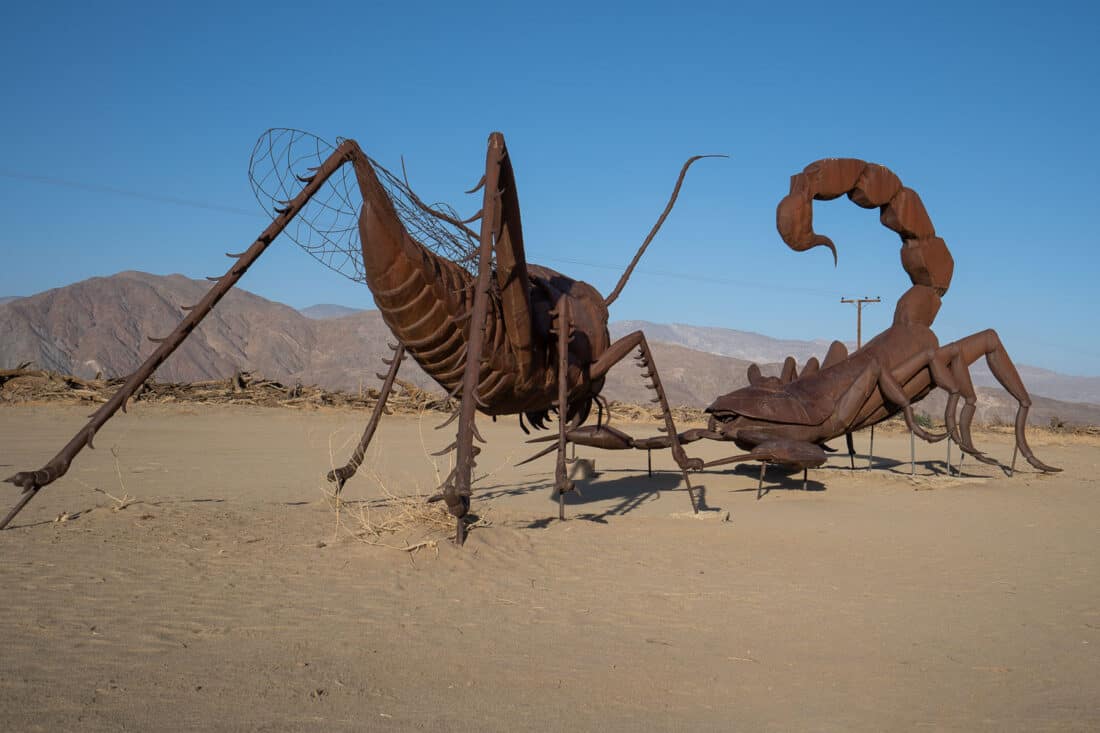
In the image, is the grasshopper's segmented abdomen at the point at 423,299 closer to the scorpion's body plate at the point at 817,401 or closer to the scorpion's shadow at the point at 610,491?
the scorpion's shadow at the point at 610,491

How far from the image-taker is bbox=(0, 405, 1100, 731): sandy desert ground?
325cm

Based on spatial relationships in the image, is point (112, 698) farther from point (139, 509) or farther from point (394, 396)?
point (394, 396)

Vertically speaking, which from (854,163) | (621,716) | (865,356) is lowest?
(621,716)

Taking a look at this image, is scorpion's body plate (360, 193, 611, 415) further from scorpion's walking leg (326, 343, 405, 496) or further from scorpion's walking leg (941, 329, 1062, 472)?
scorpion's walking leg (941, 329, 1062, 472)

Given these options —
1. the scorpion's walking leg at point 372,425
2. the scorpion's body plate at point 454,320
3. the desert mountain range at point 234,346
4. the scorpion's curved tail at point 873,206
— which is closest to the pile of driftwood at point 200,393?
the scorpion's curved tail at point 873,206

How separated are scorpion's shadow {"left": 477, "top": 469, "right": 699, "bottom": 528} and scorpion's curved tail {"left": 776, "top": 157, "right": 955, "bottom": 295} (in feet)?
11.6

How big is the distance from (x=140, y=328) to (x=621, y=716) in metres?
54.8

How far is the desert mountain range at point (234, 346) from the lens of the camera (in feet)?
153

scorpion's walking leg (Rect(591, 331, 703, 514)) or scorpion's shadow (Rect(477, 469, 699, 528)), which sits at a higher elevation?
scorpion's walking leg (Rect(591, 331, 703, 514))

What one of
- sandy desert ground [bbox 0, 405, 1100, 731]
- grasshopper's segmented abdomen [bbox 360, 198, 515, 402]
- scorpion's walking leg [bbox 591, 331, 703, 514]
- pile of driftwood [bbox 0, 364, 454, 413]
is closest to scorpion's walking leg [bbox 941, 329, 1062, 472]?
sandy desert ground [bbox 0, 405, 1100, 731]

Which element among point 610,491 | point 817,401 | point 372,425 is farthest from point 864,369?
point 372,425

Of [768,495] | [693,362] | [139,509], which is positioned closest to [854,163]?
[768,495]

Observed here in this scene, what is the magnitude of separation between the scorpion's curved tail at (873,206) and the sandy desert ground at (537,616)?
364 cm

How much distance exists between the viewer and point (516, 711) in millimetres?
3213
